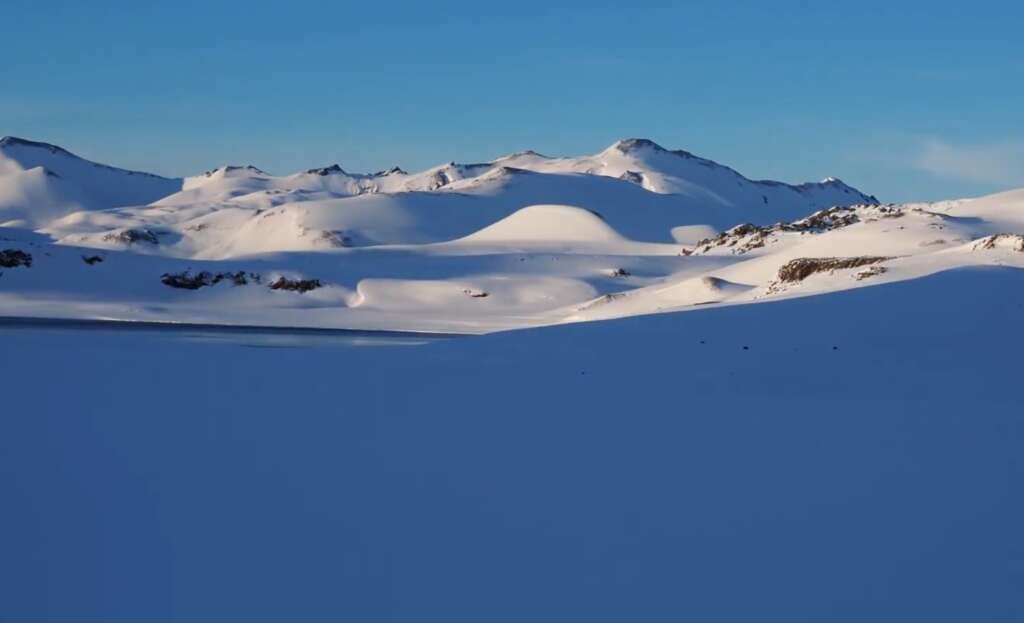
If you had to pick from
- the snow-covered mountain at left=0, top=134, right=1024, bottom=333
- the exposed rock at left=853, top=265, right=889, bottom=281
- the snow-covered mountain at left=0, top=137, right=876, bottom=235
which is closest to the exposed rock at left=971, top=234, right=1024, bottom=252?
the snow-covered mountain at left=0, top=134, right=1024, bottom=333

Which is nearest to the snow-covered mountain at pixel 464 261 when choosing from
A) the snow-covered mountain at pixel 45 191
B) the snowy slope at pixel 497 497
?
the snowy slope at pixel 497 497

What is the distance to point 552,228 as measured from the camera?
99.6m

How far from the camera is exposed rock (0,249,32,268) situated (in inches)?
2323

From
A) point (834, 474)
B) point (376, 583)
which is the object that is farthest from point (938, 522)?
point (376, 583)

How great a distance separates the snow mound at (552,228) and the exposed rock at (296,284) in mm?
30629

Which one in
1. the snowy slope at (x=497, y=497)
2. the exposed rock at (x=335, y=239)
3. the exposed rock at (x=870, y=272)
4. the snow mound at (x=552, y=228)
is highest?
the snow mound at (x=552, y=228)

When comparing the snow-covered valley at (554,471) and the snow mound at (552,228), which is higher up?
the snow mound at (552,228)

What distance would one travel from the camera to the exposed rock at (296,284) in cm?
6112

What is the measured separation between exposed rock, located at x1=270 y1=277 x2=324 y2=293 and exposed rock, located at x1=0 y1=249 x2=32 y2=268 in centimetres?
1227

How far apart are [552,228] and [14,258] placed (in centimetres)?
4949

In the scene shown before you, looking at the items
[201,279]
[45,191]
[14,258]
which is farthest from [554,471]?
[45,191]

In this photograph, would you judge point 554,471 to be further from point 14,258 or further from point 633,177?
point 633,177

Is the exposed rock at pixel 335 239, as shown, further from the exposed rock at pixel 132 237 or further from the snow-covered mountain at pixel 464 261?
the exposed rock at pixel 132 237

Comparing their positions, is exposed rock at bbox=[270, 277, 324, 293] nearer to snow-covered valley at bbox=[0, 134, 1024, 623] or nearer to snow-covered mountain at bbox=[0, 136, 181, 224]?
snow-covered valley at bbox=[0, 134, 1024, 623]
